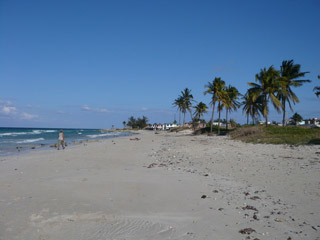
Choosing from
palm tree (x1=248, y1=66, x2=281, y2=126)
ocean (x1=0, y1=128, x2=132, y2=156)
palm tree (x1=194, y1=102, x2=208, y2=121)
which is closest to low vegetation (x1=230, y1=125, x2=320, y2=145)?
palm tree (x1=248, y1=66, x2=281, y2=126)

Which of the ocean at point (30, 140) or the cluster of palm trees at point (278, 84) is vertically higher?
the cluster of palm trees at point (278, 84)

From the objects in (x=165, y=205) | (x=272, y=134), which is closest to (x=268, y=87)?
(x=272, y=134)

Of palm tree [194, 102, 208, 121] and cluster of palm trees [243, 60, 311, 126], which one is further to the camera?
palm tree [194, 102, 208, 121]

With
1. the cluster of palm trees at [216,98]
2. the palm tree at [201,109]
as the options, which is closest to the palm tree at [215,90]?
the cluster of palm trees at [216,98]

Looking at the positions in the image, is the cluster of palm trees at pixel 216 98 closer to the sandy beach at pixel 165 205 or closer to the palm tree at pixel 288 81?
the palm tree at pixel 288 81

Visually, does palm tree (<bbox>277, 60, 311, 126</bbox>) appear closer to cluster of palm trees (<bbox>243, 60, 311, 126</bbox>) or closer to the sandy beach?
cluster of palm trees (<bbox>243, 60, 311, 126</bbox>)

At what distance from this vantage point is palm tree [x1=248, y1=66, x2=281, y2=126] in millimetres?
33562

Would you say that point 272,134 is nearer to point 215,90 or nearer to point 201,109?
point 215,90

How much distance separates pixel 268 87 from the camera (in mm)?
34000

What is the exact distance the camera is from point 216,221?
4391mm

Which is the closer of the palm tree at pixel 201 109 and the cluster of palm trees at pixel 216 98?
the cluster of palm trees at pixel 216 98

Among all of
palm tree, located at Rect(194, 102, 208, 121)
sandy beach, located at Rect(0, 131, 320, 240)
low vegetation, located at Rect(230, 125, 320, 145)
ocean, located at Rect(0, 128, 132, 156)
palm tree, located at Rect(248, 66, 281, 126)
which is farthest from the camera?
palm tree, located at Rect(194, 102, 208, 121)

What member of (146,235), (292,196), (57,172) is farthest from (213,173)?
(57,172)

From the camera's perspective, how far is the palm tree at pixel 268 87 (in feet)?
110
